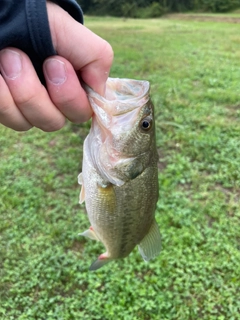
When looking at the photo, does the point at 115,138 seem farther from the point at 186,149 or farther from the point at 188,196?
the point at 186,149

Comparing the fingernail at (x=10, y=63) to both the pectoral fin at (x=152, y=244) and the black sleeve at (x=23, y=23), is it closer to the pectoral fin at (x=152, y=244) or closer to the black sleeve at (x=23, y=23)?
the black sleeve at (x=23, y=23)

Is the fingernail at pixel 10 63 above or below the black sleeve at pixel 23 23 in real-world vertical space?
below

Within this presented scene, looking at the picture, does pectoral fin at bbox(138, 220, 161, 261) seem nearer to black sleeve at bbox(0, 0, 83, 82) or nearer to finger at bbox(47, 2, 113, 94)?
finger at bbox(47, 2, 113, 94)

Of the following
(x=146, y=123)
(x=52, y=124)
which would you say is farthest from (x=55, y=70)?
(x=146, y=123)

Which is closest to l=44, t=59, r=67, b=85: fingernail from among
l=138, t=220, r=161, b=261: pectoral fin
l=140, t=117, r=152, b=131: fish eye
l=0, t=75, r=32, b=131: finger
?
l=0, t=75, r=32, b=131: finger

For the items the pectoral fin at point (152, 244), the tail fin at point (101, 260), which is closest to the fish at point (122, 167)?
the pectoral fin at point (152, 244)

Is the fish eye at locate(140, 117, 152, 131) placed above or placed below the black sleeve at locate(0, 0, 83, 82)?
below

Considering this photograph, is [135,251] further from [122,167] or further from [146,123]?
[146,123]

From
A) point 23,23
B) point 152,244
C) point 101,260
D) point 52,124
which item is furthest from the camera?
point 101,260
